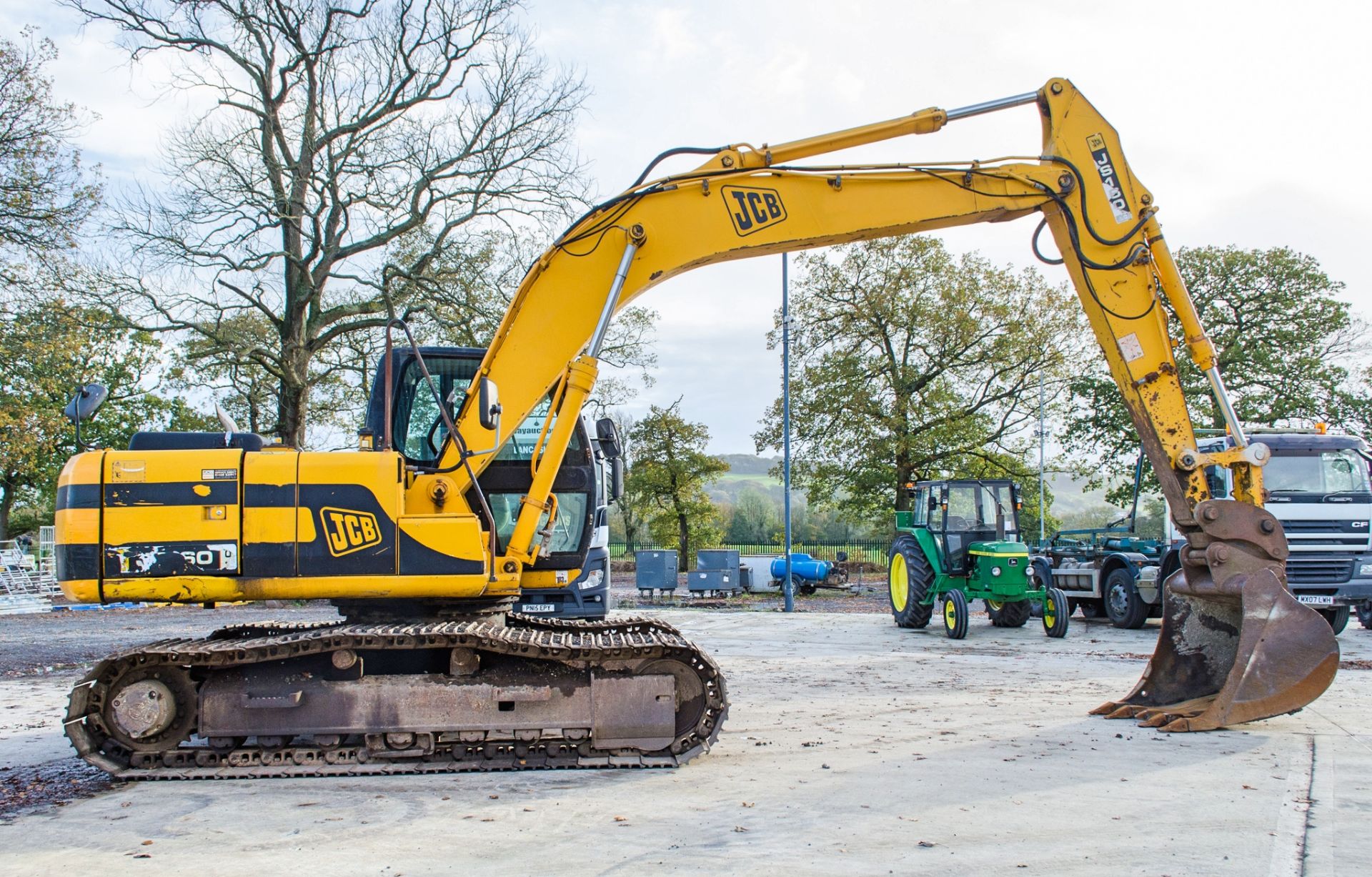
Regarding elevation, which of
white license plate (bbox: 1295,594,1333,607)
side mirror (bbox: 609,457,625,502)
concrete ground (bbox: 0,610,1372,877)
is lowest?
concrete ground (bbox: 0,610,1372,877)

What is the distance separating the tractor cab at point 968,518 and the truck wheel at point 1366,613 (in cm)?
574

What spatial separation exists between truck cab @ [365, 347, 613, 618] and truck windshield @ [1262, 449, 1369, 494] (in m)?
10.7

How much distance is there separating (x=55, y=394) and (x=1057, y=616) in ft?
98.8

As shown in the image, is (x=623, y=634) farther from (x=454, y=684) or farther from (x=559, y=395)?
(x=559, y=395)

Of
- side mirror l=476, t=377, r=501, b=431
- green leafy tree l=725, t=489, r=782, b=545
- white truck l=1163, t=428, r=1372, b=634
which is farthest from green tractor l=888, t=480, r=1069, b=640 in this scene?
green leafy tree l=725, t=489, r=782, b=545

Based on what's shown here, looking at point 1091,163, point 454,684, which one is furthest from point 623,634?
point 1091,163

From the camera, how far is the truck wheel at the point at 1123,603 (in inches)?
653

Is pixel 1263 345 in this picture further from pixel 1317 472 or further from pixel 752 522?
pixel 752 522

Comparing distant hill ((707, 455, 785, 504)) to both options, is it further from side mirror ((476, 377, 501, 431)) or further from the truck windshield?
side mirror ((476, 377, 501, 431))

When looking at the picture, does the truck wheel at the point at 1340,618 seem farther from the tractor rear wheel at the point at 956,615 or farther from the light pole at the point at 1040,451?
the light pole at the point at 1040,451

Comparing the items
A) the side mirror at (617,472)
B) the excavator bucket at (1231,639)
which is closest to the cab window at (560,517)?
the side mirror at (617,472)

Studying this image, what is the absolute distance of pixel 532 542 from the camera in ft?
22.7

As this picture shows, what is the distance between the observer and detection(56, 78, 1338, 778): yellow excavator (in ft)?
20.7

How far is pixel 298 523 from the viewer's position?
636 centimetres
